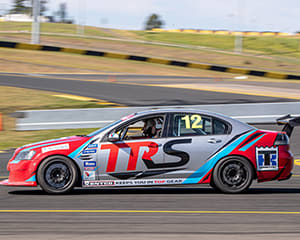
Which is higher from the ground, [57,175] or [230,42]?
[230,42]

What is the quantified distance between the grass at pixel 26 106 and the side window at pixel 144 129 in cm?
631

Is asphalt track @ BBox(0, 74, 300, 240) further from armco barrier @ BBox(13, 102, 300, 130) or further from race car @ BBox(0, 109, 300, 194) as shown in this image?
armco barrier @ BBox(13, 102, 300, 130)

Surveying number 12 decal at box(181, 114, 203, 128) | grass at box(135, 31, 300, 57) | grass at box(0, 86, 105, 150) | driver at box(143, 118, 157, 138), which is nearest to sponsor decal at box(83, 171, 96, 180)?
driver at box(143, 118, 157, 138)

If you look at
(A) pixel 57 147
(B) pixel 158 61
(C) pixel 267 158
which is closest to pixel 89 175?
(A) pixel 57 147

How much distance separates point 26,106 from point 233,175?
11.9m

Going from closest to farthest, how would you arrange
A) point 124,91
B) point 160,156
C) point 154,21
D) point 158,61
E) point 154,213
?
1. point 154,213
2. point 160,156
3. point 124,91
4. point 158,61
5. point 154,21

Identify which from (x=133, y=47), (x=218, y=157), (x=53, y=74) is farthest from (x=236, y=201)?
(x=133, y=47)

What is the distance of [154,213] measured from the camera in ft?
21.7

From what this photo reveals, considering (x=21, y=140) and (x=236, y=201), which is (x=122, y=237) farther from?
(x=21, y=140)

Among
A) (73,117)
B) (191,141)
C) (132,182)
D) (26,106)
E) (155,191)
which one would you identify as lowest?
(155,191)

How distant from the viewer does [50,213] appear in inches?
260

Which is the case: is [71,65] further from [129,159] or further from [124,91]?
[129,159]

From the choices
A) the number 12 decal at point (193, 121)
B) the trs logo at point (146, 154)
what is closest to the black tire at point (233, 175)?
the trs logo at point (146, 154)

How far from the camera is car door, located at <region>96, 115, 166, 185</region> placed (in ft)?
25.5
